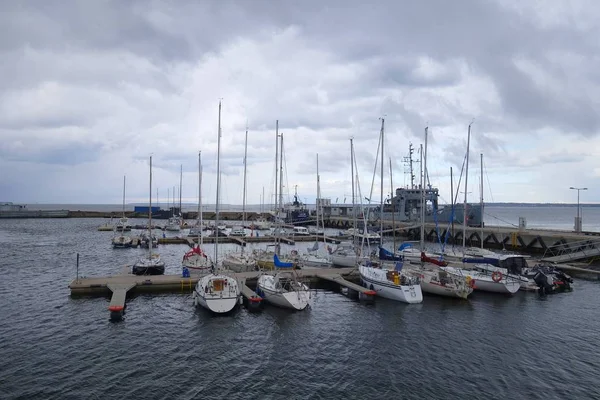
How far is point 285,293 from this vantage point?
2589 cm

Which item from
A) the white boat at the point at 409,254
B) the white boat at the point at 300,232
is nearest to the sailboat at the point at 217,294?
the white boat at the point at 409,254

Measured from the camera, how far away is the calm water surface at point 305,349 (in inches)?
621

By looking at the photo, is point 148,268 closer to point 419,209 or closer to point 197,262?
point 197,262

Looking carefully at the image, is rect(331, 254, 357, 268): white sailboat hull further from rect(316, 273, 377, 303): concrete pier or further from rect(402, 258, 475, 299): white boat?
rect(402, 258, 475, 299): white boat

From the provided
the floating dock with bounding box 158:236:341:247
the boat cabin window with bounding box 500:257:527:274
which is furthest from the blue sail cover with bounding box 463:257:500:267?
the floating dock with bounding box 158:236:341:247

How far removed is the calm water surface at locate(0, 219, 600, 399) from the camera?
621 inches

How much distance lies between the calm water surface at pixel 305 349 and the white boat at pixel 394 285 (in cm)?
88

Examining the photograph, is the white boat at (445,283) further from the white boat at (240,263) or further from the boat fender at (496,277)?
the white boat at (240,263)

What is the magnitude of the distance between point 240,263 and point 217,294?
12.0 metres

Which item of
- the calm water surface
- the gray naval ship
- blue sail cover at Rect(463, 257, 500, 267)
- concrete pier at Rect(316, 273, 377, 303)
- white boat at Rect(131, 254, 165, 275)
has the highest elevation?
the gray naval ship

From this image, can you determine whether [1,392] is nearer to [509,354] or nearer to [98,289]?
[98,289]

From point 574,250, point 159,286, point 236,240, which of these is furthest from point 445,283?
point 236,240

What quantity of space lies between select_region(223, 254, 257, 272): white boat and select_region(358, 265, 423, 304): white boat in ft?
35.2

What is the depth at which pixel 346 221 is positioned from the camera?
104m
